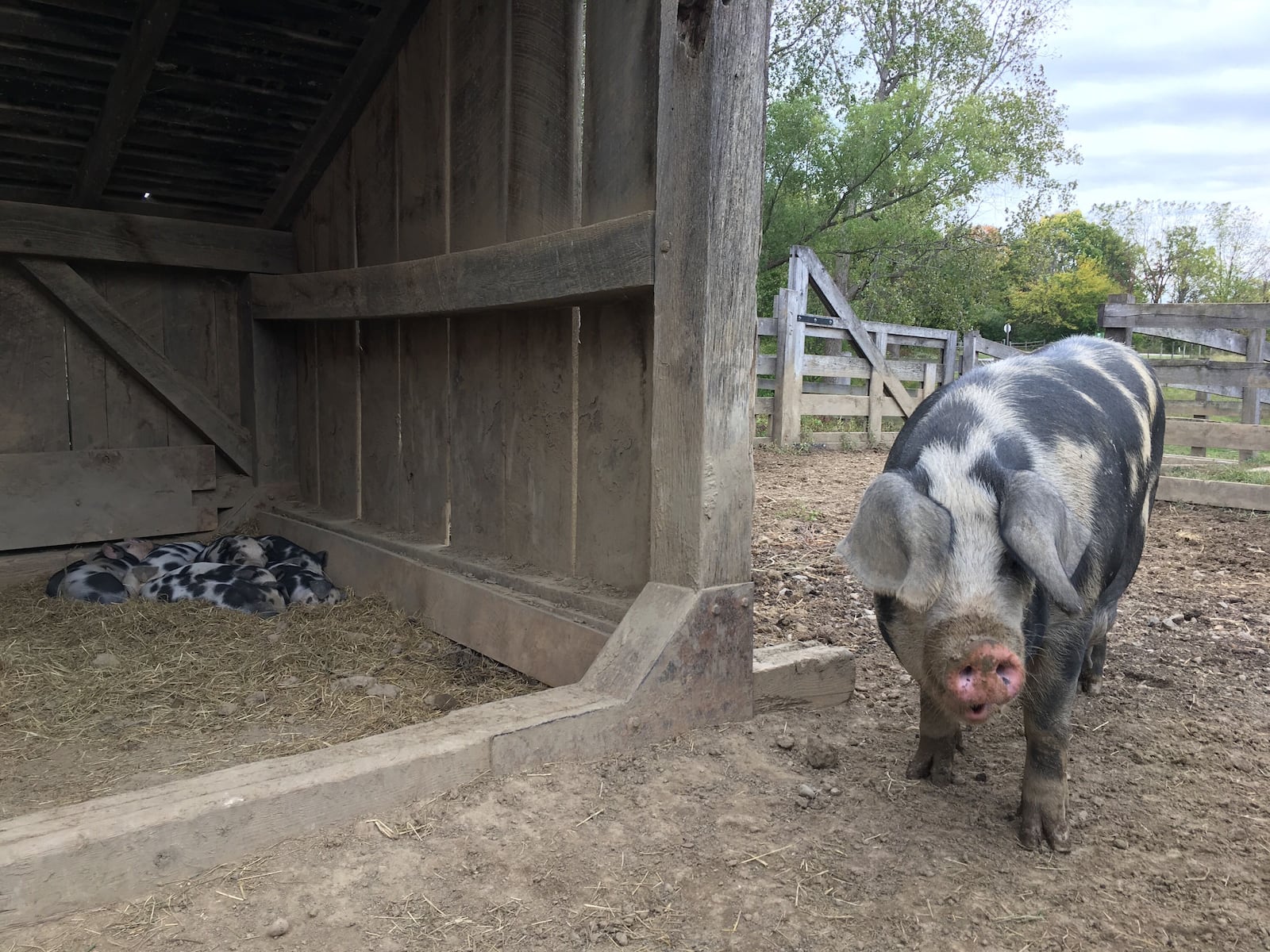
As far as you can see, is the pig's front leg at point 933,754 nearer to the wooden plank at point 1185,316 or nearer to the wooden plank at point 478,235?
the wooden plank at point 478,235

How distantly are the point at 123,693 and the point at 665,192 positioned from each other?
2.79 metres

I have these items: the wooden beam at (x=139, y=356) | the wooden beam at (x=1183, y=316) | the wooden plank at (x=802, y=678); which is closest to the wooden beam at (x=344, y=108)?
the wooden beam at (x=139, y=356)

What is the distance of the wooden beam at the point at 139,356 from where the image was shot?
5.02 m

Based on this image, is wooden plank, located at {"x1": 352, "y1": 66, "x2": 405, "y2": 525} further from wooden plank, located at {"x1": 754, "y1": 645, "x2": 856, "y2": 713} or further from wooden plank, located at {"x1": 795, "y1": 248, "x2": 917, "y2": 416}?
wooden plank, located at {"x1": 795, "y1": 248, "x2": 917, "y2": 416}

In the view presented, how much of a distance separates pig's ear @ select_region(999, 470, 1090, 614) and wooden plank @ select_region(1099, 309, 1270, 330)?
7.72 m

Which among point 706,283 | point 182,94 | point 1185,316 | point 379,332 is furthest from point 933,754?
point 1185,316

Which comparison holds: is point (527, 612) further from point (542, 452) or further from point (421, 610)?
point (421, 610)

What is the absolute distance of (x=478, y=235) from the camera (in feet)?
13.1

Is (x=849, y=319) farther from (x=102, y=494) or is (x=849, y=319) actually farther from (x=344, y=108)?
(x=102, y=494)

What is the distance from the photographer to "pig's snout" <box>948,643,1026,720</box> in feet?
6.39

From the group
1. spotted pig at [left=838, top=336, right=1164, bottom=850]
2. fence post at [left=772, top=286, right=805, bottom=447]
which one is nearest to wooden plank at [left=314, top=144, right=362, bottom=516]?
spotted pig at [left=838, top=336, right=1164, bottom=850]

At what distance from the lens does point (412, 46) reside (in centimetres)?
445

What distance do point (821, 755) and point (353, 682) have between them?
1925mm

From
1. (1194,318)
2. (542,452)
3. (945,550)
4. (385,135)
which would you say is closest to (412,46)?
(385,135)
